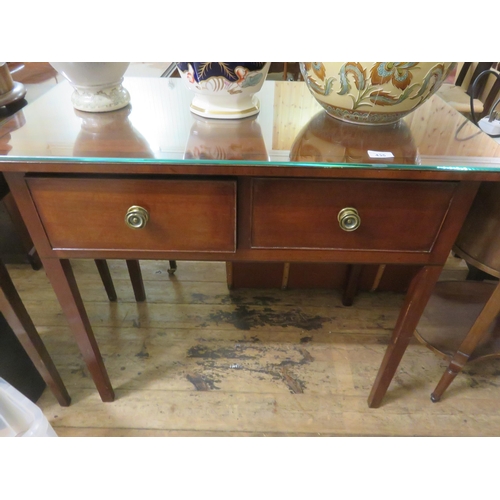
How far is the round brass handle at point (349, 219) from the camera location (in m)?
0.56

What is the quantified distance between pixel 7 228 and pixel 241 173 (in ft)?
3.48

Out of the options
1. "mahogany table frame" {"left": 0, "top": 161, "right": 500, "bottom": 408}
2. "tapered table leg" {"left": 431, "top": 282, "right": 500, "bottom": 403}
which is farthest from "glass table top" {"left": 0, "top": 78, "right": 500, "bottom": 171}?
"tapered table leg" {"left": 431, "top": 282, "right": 500, "bottom": 403}

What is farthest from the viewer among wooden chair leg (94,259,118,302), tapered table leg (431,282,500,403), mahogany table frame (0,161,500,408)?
wooden chair leg (94,259,118,302)

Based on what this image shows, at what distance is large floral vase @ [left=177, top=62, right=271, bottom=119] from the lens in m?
0.58

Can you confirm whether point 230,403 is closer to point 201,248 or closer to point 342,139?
point 201,248

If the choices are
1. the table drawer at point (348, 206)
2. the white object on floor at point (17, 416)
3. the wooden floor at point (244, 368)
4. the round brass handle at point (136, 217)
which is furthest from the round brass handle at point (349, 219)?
Answer: the white object on floor at point (17, 416)

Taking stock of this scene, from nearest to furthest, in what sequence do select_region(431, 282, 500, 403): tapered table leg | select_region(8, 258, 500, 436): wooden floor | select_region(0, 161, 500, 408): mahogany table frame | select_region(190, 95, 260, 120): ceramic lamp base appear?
select_region(0, 161, 500, 408): mahogany table frame → select_region(190, 95, 260, 120): ceramic lamp base → select_region(431, 282, 500, 403): tapered table leg → select_region(8, 258, 500, 436): wooden floor

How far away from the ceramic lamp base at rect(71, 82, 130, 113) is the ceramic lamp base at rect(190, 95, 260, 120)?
0.15 meters

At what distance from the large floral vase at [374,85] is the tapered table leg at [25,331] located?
0.65m

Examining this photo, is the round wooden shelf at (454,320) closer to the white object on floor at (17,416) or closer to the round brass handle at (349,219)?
the round brass handle at (349,219)

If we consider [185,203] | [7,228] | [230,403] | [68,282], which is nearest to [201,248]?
[185,203]

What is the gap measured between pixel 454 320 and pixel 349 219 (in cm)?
63

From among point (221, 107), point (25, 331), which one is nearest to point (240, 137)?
point (221, 107)

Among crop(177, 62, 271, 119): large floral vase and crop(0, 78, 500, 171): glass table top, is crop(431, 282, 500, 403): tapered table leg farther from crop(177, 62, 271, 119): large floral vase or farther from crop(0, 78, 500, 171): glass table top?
crop(177, 62, 271, 119): large floral vase
